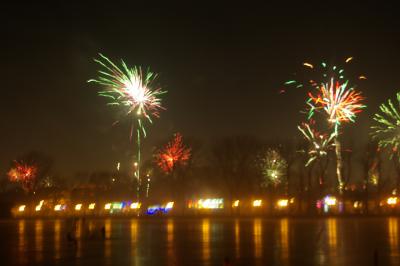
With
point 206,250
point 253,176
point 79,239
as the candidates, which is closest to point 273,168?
point 253,176

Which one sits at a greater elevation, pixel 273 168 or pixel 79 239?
pixel 273 168

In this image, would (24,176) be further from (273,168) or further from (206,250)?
(206,250)

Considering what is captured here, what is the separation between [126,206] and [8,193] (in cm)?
2979

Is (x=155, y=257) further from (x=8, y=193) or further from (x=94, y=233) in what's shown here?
(x=8, y=193)

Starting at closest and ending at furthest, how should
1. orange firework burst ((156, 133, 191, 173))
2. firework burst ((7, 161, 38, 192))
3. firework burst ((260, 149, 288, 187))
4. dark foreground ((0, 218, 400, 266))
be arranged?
1. dark foreground ((0, 218, 400, 266))
2. orange firework burst ((156, 133, 191, 173))
3. firework burst ((260, 149, 288, 187))
4. firework burst ((7, 161, 38, 192))

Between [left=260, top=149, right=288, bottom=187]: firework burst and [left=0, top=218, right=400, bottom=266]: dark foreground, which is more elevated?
[left=260, top=149, right=288, bottom=187]: firework burst

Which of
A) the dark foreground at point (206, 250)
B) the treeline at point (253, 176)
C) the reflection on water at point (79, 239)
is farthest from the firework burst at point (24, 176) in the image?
the dark foreground at point (206, 250)

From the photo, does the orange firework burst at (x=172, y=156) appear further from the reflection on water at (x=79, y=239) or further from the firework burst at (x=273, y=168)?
the reflection on water at (x=79, y=239)

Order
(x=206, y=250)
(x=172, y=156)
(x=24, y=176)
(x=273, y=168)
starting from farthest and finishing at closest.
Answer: (x=24, y=176), (x=273, y=168), (x=172, y=156), (x=206, y=250)

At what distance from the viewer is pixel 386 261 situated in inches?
980

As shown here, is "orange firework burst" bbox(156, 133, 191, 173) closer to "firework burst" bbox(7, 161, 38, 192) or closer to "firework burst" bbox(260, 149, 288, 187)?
"firework burst" bbox(260, 149, 288, 187)

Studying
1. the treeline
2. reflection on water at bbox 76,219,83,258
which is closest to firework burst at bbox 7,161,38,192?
the treeline

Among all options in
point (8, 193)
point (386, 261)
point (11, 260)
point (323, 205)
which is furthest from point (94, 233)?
point (8, 193)

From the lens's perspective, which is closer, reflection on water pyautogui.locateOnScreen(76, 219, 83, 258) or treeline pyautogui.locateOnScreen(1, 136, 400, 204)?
reflection on water pyautogui.locateOnScreen(76, 219, 83, 258)
